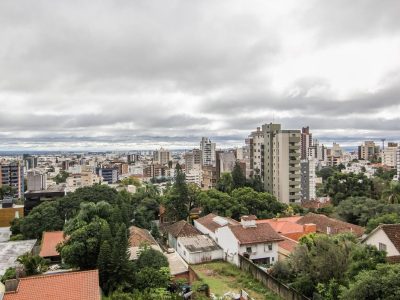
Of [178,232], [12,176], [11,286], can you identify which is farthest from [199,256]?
[12,176]

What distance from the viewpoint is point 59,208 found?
111 ft

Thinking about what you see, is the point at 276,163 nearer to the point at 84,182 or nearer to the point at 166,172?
the point at 84,182

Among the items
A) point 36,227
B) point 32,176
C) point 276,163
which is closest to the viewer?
point 36,227

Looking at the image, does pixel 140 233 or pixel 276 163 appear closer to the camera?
pixel 140 233

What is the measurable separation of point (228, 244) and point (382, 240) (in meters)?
10.6

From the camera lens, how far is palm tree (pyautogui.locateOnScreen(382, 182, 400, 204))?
38.7 m

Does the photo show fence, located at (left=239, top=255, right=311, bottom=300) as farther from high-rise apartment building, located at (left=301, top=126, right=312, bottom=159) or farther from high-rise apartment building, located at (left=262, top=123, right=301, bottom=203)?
high-rise apartment building, located at (left=301, top=126, right=312, bottom=159)

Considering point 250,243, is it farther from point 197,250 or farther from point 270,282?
point 270,282

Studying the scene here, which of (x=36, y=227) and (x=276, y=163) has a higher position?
(x=276, y=163)

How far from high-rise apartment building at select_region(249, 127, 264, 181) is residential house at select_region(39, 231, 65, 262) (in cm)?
3451

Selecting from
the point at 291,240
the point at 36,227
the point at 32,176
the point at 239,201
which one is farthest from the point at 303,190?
the point at 32,176

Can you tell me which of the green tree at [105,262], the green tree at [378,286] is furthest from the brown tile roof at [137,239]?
the green tree at [378,286]

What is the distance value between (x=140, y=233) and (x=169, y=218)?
10.1m

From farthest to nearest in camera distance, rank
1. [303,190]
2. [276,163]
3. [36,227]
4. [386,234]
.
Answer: [303,190] → [276,163] → [36,227] → [386,234]
